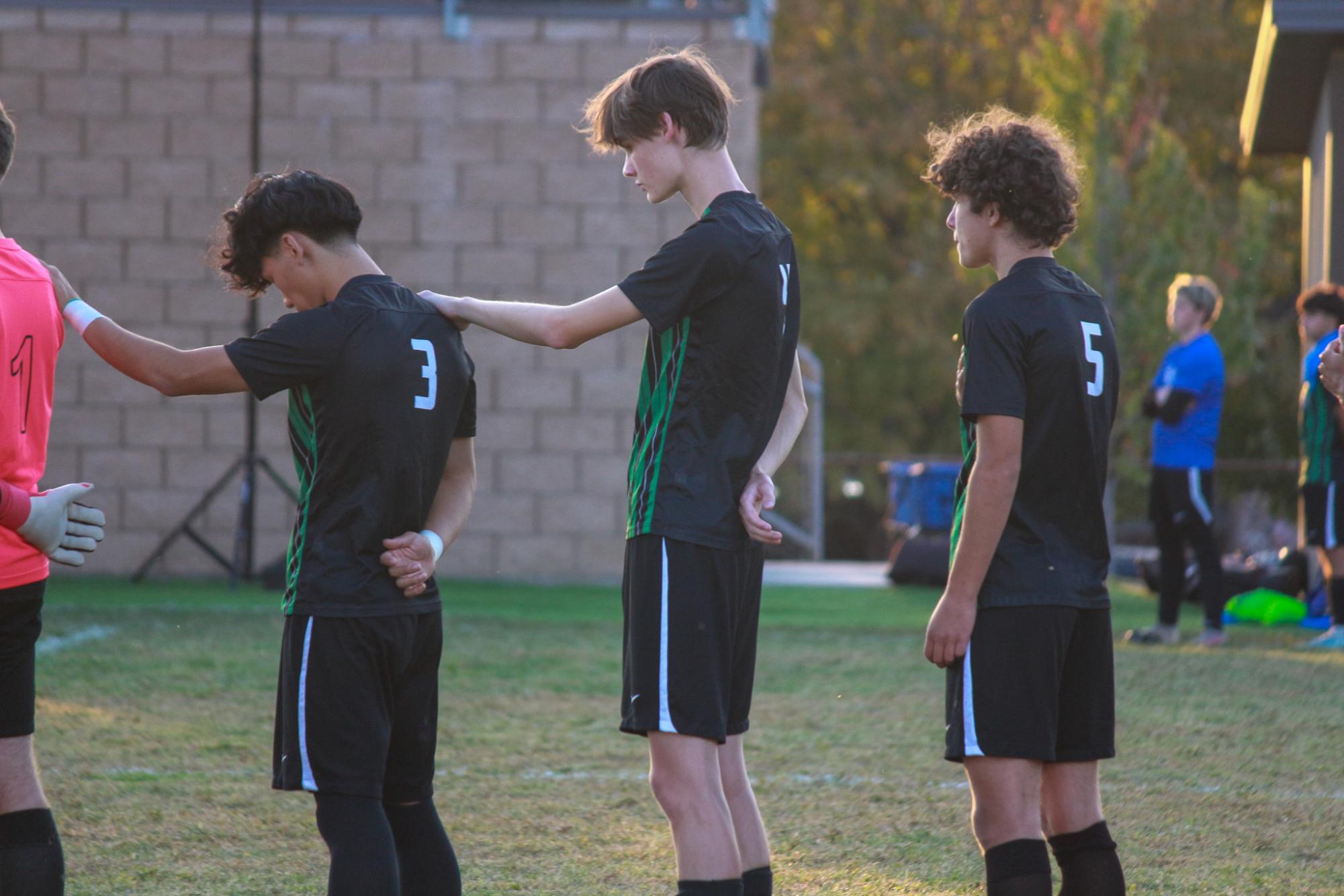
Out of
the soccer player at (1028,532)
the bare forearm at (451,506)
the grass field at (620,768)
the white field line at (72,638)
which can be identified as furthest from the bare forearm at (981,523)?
the white field line at (72,638)

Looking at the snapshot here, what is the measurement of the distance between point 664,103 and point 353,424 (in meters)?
0.87

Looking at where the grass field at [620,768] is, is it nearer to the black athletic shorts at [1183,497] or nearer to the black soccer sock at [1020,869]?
the black athletic shorts at [1183,497]

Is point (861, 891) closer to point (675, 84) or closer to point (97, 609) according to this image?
point (675, 84)

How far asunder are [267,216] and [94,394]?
10.2 metres

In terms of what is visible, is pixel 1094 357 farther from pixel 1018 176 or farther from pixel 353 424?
pixel 353 424

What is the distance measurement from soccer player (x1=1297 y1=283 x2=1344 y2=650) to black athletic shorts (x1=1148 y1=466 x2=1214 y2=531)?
1.86 feet

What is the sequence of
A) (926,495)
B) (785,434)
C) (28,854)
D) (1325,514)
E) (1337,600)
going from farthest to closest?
(926,495)
(1337,600)
(1325,514)
(785,434)
(28,854)

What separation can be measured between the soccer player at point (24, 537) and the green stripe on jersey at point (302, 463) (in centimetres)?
40

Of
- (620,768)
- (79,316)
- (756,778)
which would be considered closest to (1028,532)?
(79,316)

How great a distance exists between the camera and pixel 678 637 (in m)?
2.94

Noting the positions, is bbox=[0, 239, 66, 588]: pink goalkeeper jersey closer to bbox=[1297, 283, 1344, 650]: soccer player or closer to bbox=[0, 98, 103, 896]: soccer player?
bbox=[0, 98, 103, 896]: soccer player

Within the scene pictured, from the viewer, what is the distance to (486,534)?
40.9ft

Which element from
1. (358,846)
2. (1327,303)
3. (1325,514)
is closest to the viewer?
(358,846)

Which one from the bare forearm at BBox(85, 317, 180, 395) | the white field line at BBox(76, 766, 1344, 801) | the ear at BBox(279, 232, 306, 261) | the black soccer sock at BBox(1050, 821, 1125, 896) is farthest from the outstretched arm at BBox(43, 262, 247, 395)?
the white field line at BBox(76, 766, 1344, 801)
